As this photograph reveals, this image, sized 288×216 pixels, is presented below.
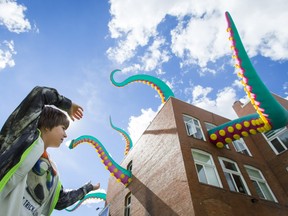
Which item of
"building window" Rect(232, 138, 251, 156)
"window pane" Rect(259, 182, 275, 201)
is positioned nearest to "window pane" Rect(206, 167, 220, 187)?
"window pane" Rect(259, 182, 275, 201)

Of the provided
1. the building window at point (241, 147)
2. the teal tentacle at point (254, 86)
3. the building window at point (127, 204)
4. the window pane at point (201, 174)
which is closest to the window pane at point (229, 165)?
the window pane at point (201, 174)

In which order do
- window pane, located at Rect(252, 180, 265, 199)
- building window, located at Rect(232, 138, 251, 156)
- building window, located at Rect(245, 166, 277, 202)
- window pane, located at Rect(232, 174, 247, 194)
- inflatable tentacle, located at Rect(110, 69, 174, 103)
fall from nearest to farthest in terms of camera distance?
window pane, located at Rect(232, 174, 247, 194)
window pane, located at Rect(252, 180, 265, 199)
building window, located at Rect(245, 166, 277, 202)
building window, located at Rect(232, 138, 251, 156)
inflatable tentacle, located at Rect(110, 69, 174, 103)

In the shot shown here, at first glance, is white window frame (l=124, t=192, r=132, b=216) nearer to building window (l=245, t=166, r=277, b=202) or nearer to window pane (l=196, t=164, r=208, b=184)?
window pane (l=196, t=164, r=208, b=184)

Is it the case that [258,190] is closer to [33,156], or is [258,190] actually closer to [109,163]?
[109,163]

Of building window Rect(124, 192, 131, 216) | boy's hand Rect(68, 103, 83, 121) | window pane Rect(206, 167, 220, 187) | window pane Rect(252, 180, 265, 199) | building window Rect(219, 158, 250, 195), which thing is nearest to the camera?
A: boy's hand Rect(68, 103, 83, 121)

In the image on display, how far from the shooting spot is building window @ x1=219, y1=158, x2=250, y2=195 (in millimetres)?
11414

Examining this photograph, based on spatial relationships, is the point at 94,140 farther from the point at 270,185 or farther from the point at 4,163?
the point at 4,163

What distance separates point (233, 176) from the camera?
476 inches

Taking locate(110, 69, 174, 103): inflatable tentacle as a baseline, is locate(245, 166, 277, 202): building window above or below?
below

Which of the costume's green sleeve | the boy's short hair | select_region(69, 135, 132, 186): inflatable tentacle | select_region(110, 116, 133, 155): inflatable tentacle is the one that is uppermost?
select_region(110, 116, 133, 155): inflatable tentacle

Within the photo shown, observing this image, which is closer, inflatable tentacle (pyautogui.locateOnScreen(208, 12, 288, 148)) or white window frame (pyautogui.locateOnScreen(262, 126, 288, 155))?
inflatable tentacle (pyautogui.locateOnScreen(208, 12, 288, 148))

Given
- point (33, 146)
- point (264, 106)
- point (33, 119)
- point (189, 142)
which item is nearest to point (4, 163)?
point (33, 146)

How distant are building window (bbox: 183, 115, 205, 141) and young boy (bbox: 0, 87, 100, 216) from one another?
11.8 meters

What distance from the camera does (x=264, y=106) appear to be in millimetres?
9117
